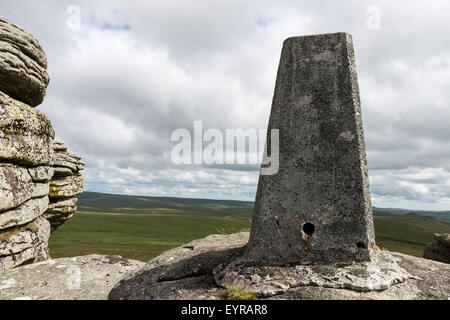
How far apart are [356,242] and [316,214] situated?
109 centimetres

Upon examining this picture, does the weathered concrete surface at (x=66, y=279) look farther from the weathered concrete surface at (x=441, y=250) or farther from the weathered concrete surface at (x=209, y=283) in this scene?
the weathered concrete surface at (x=441, y=250)

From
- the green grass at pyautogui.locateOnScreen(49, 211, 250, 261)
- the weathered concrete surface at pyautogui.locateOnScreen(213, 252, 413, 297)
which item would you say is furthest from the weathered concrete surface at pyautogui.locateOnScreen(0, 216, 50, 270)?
the green grass at pyautogui.locateOnScreen(49, 211, 250, 261)

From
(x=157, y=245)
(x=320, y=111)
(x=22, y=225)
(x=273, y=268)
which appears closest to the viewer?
(x=273, y=268)

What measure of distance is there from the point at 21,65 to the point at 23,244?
7.76 meters

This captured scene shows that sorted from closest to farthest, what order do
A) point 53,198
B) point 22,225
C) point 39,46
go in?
point 22,225 < point 39,46 < point 53,198

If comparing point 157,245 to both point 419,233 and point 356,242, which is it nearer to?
point 356,242

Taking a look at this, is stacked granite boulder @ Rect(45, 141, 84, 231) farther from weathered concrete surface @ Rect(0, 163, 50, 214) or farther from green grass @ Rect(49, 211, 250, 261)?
green grass @ Rect(49, 211, 250, 261)

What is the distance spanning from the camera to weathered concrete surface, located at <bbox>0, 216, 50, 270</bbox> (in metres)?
11.3

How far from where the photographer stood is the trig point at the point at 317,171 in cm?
695

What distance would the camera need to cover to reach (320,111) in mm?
7324

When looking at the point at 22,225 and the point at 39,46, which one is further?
the point at 39,46

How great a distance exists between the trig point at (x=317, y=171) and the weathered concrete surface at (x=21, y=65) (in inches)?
465

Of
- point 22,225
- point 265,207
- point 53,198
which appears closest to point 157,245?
point 53,198
